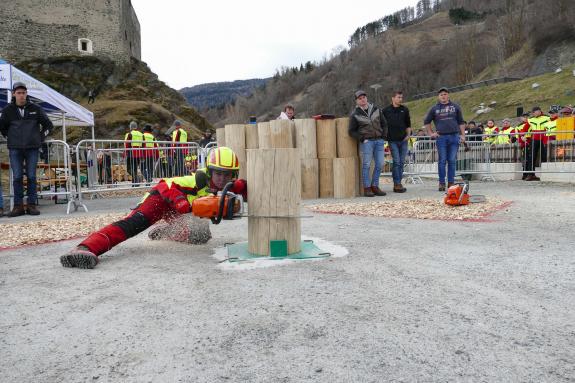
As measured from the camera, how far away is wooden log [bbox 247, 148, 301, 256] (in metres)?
4.36

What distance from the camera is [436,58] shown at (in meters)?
97.2

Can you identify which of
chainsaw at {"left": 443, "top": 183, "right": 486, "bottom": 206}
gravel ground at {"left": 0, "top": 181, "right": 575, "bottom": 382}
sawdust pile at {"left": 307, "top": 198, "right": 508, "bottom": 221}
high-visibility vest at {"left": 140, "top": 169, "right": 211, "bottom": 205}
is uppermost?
high-visibility vest at {"left": 140, "top": 169, "right": 211, "bottom": 205}

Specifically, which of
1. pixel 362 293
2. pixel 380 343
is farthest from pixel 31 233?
pixel 380 343

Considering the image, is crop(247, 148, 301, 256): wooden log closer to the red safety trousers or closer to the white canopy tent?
the red safety trousers

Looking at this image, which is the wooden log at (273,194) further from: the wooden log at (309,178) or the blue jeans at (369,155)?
the blue jeans at (369,155)

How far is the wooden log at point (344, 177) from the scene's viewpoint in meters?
9.58

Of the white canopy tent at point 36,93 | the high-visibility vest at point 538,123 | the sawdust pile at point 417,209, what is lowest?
the sawdust pile at point 417,209

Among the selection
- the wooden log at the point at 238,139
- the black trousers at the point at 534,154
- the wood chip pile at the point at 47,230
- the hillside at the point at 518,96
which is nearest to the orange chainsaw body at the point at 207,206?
the wood chip pile at the point at 47,230

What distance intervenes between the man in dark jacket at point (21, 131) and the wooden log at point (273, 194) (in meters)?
5.63

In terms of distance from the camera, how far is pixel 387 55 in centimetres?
11050

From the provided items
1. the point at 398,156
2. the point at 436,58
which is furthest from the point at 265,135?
the point at 436,58

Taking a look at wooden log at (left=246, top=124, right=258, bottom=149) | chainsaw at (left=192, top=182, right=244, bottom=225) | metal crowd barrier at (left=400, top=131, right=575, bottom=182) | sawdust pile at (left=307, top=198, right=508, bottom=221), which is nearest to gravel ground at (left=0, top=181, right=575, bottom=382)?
chainsaw at (left=192, top=182, right=244, bottom=225)

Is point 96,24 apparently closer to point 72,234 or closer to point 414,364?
point 72,234

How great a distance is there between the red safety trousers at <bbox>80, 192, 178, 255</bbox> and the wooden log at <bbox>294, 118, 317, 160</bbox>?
503 centimetres
